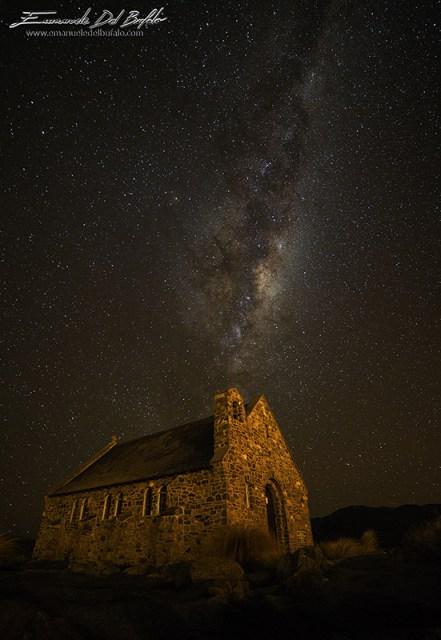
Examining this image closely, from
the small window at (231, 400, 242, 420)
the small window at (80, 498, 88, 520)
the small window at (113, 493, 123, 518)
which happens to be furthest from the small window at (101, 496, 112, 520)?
the small window at (231, 400, 242, 420)

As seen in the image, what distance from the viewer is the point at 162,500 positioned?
19.7m

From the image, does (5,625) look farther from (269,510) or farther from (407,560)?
(269,510)

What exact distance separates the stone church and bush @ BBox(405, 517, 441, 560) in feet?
21.4

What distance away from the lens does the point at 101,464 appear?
29062 mm

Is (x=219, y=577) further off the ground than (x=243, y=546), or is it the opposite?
→ (x=243, y=546)

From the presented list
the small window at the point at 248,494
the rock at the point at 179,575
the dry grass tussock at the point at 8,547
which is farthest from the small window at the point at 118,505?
the rock at the point at 179,575

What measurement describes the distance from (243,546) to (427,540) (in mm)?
6987

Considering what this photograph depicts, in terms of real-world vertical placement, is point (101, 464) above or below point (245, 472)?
above

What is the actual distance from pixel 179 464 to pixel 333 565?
11.1 m

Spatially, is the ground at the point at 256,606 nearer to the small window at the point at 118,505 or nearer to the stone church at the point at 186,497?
the stone church at the point at 186,497

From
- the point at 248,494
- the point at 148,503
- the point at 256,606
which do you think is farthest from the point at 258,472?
the point at 256,606

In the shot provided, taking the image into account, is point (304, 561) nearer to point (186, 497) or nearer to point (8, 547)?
point (186, 497)

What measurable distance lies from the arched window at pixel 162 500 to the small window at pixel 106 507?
14.1 feet

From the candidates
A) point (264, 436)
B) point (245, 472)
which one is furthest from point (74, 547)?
point (264, 436)
